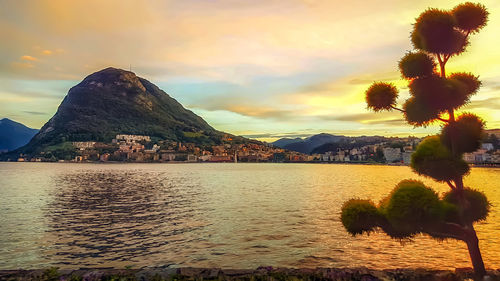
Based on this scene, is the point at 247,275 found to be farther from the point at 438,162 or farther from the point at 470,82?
the point at 470,82

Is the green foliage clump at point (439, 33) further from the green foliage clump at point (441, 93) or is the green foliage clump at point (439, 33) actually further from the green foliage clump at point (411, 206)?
the green foliage clump at point (411, 206)

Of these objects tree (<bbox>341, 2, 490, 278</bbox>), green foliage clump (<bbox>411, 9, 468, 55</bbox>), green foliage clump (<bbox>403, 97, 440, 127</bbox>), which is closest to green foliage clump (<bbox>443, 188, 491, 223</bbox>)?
tree (<bbox>341, 2, 490, 278</bbox>)

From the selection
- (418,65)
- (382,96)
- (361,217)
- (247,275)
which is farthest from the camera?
(247,275)

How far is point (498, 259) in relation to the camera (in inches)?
906

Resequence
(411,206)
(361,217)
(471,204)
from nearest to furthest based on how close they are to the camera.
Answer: (411,206) < (361,217) < (471,204)

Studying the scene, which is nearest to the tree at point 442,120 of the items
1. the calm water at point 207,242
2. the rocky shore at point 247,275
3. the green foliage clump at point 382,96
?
the green foliage clump at point 382,96

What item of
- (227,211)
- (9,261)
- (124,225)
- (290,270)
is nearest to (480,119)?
(290,270)

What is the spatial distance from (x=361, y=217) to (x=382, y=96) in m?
5.41

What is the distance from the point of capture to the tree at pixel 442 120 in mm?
13680

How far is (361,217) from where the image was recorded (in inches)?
548

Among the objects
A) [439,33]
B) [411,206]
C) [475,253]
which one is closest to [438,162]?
[411,206]

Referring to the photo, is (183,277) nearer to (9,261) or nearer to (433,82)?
(433,82)

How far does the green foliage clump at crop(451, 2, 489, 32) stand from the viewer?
14.0 metres

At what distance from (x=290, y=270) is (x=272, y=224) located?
69.6ft
